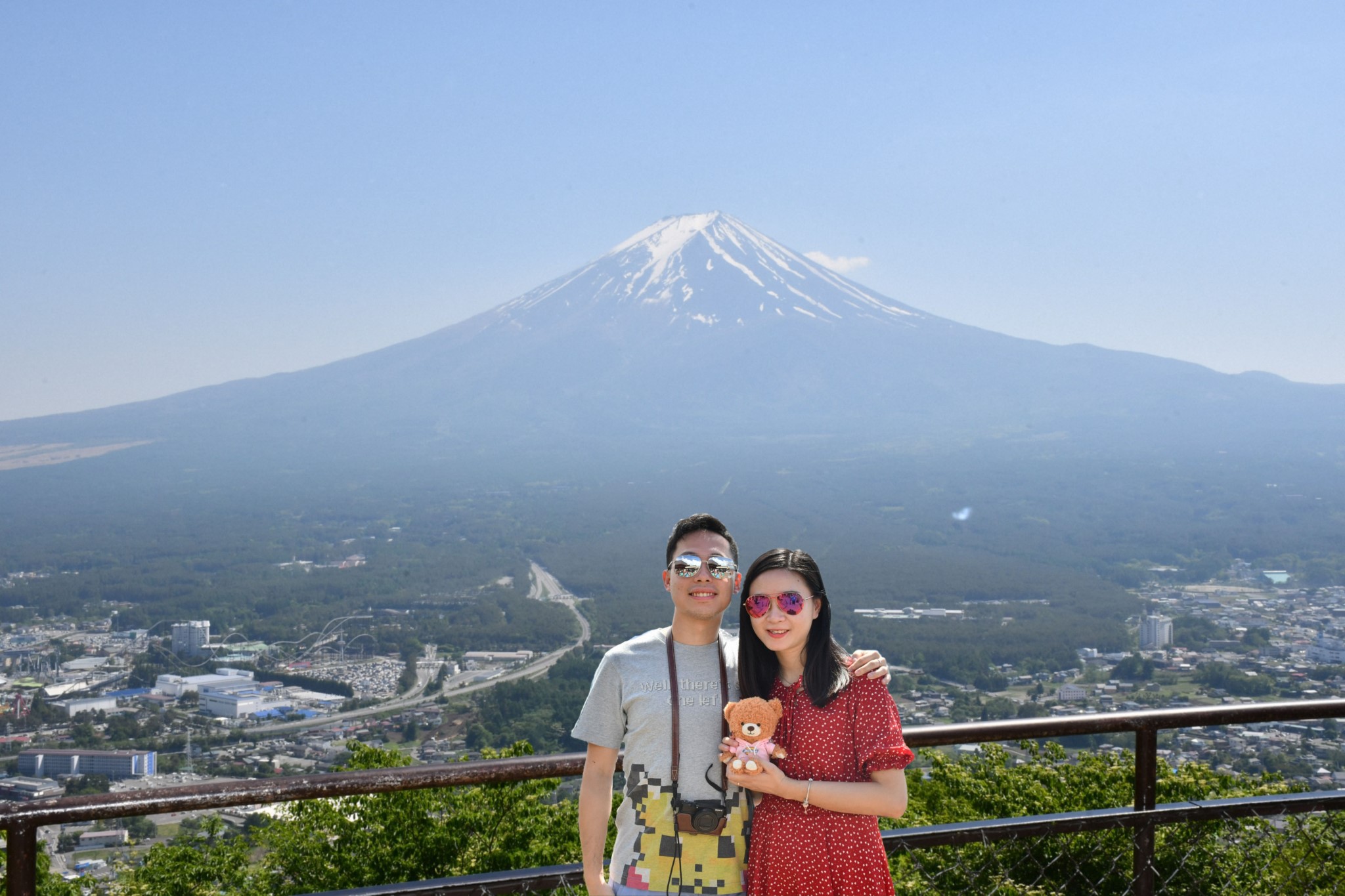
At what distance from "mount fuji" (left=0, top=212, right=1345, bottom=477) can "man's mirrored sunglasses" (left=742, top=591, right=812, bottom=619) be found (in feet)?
296

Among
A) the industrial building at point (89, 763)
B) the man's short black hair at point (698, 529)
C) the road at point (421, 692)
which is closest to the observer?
the man's short black hair at point (698, 529)

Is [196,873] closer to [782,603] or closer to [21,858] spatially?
[21,858]

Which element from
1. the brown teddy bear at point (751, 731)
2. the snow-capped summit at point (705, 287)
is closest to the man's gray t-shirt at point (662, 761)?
the brown teddy bear at point (751, 731)

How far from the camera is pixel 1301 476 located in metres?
69.2

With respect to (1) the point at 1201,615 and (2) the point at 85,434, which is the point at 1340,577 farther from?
(2) the point at 85,434

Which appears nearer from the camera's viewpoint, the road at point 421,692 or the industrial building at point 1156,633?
the road at point 421,692

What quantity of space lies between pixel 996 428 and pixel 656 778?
4089 inches

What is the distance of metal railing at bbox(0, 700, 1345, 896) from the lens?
5.78ft

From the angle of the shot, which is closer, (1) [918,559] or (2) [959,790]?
(2) [959,790]

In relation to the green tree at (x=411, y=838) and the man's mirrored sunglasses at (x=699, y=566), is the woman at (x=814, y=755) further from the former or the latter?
the green tree at (x=411, y=838)

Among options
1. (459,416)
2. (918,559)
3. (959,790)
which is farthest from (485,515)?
(959,790)

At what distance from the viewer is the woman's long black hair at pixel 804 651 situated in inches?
68.5

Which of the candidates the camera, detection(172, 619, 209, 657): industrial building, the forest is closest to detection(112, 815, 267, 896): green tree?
the camera

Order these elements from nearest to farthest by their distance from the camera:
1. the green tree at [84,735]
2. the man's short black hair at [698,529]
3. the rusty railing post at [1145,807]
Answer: the man's short black hair at [698,529] < the rusty railing post at [1145,807] < the green tree at [84,735]
